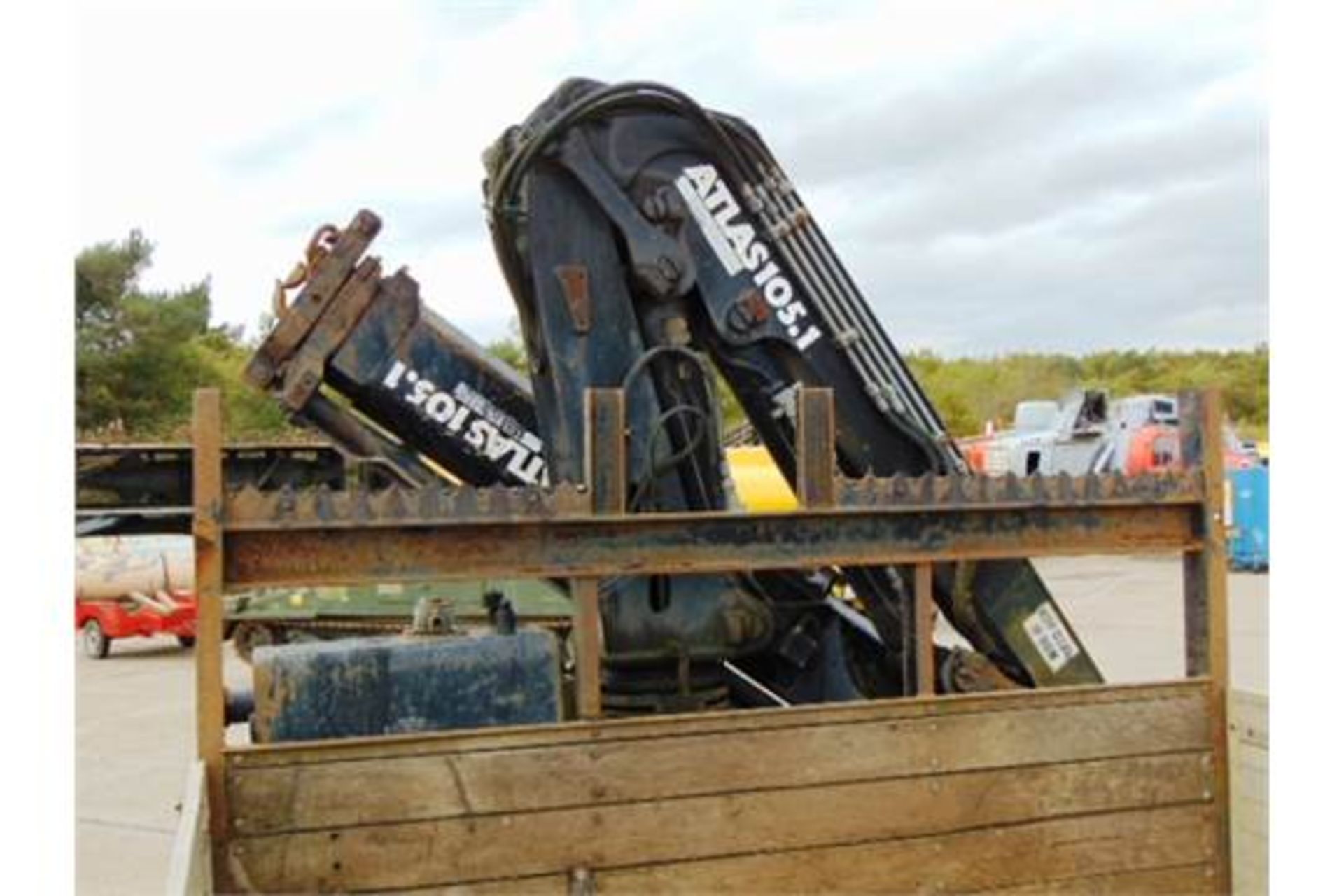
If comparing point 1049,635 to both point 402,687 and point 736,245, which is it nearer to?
point 736,245

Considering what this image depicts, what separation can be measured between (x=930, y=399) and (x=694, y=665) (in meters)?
1.15

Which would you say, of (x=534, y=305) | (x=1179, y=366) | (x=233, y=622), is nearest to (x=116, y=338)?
(x=233, y=622)

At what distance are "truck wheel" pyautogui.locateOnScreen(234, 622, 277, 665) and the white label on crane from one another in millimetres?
7221

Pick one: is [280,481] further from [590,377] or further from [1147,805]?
[1147,805]

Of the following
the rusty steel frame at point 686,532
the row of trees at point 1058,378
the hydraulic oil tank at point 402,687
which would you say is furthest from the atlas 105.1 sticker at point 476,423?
the row of trees at point 1058,378

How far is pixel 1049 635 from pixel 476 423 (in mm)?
2028

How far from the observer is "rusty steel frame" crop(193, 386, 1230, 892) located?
2875 mm

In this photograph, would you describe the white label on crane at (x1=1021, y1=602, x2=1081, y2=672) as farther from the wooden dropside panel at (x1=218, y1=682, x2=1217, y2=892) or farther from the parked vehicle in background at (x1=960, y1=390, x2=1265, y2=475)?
the parked vehicle in background at (x1=960, y1=390, x2=1265, y2=475)

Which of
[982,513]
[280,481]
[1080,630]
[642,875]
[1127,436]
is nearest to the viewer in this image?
[642,875]

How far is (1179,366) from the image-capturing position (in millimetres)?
42500

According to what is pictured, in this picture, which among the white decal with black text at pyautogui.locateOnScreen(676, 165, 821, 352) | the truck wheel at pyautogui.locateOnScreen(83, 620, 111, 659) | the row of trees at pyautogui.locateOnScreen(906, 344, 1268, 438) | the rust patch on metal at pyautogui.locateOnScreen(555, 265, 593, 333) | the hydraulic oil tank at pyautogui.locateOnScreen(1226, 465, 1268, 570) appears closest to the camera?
the rust patch on metal at pyautogui.locateOnScreen(555, 265, 593, 333)

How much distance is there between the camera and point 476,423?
15.7 ft

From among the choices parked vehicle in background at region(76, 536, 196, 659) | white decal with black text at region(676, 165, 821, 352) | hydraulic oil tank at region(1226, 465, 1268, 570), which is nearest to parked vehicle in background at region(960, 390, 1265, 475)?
hydraulic oil tank at region(1226, 465, 1268, 570)

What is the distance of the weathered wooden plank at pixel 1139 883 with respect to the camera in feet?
10.8
